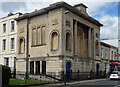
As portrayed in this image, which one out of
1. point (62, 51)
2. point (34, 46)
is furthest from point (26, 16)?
point (62, 51)

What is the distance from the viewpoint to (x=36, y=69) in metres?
29.8

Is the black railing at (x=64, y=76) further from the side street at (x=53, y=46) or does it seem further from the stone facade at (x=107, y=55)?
the stone facade at (x=107, y=55)

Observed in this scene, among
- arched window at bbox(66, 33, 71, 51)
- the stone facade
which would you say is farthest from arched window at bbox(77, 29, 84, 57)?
the stone facade

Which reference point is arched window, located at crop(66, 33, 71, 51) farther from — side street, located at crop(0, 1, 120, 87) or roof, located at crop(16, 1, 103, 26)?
roof, located at crop(16, 1, 103, 26)

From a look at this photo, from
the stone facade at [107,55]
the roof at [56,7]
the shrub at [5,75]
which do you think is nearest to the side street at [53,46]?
the roof at [56,7]

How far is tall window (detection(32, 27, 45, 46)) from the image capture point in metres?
29.6

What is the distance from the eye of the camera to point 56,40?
90.0ft

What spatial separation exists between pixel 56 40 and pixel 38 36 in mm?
4241

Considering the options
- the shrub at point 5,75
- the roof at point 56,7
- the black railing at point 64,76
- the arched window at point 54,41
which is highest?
the roof at point 56,7

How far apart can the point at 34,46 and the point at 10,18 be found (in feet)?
33.8

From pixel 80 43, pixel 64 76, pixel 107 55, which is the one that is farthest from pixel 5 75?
pixel 107 55

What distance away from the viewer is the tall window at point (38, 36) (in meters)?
29.6

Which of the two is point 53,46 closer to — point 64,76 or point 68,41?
point 68,41

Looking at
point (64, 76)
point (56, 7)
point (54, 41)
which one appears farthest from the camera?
point (54, 41)
